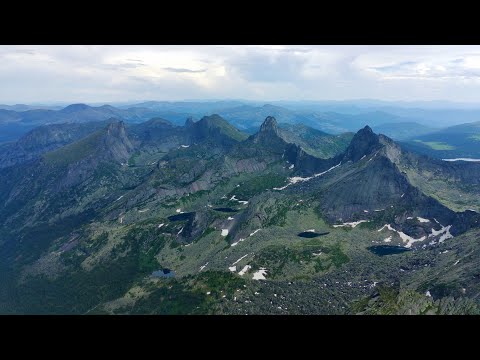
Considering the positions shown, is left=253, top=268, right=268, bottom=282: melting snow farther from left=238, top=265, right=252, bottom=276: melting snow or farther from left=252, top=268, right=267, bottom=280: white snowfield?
left=238, top=265, right=252, bottom=276: melting snow

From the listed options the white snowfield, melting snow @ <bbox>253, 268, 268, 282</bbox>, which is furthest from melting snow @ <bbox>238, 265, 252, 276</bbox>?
melting snow @ <bbox>253, 268, 268, 282</bbox>

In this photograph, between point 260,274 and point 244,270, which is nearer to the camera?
point 260,274

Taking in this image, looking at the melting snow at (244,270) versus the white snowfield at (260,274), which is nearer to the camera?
the white snowfield at (260,274)

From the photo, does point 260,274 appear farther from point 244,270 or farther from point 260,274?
point 244,270

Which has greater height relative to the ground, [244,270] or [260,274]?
[260,274]

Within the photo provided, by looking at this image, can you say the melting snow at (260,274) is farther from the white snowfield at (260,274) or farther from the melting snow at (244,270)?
the melting snow at (244,270)

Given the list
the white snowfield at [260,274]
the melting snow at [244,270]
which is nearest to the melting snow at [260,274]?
the white snowfield at [260,274]

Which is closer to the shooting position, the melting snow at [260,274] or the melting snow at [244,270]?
the melting snow at [260,274]

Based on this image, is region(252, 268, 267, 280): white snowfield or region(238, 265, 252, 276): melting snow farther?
region(238, 265, 252, 276): melting snow

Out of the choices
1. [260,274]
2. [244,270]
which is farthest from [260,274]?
[244,270]
